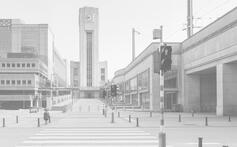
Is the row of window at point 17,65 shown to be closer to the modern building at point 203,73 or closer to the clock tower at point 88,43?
the modern building at point 203,73

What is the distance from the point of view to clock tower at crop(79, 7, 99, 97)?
595 ft

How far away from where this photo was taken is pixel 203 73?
50156mm

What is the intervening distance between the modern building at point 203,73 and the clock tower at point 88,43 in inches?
4576

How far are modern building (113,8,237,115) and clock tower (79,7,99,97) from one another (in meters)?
116

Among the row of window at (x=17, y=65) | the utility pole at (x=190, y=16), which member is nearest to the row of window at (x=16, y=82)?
the row of window at (x=17, y=65)

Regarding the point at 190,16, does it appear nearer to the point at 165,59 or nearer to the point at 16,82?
the point at 165,59

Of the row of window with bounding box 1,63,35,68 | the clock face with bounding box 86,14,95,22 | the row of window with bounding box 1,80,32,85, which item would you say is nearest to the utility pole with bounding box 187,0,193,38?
the row of window with bounding box 1,80,32,85

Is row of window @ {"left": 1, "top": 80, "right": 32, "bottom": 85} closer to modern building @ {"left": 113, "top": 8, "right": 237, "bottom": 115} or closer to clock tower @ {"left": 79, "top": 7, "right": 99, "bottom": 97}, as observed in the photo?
modern building @ {"left": 113, "top": 8, "right": 237, "bottom": 115}

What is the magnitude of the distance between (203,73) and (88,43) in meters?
138

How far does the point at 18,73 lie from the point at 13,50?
49.2m

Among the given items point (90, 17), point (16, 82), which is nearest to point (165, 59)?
point (16, 82)

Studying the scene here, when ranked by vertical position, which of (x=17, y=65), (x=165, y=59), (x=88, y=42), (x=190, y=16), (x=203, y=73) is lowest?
(x=165, y=59)

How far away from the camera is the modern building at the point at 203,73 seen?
3747cm

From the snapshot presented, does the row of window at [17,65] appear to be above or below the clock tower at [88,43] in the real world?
below
